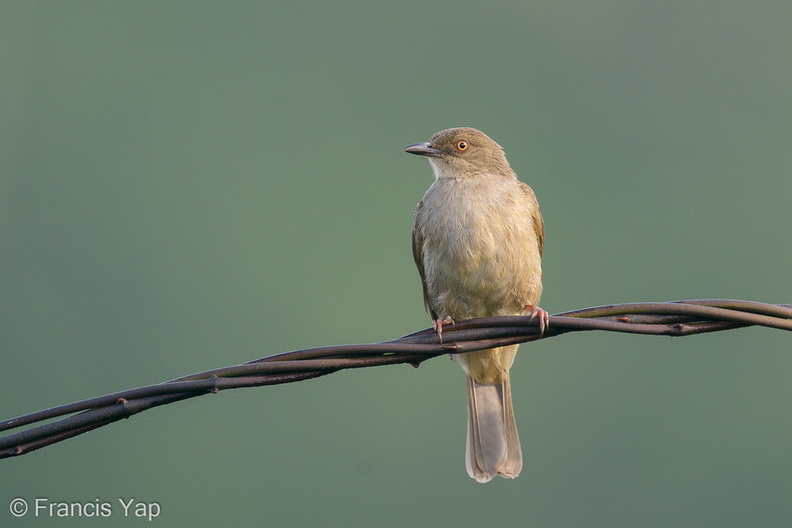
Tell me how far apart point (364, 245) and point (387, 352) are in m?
19.7

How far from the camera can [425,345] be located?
150 inches

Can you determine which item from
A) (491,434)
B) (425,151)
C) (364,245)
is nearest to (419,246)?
(425,151)

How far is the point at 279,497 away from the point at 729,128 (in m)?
18.2

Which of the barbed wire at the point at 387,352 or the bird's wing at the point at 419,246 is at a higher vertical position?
the bird's wing at the point at 419,246

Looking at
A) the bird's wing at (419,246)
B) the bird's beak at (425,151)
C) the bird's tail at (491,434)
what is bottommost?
the bird's tail at (491,434)

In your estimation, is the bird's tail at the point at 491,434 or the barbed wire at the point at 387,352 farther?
the bird's tail at the point at 491,434

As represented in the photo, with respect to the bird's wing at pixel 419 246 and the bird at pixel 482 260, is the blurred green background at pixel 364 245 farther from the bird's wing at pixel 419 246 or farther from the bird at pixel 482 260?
the bird's wing at pixel 419 246

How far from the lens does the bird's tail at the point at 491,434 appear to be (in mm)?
6242

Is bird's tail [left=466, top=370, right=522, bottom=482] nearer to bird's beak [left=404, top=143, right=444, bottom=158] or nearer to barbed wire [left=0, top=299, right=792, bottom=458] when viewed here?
bird's beak [left=404, top=143, right=444, bottom=158]

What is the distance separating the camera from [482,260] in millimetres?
5699

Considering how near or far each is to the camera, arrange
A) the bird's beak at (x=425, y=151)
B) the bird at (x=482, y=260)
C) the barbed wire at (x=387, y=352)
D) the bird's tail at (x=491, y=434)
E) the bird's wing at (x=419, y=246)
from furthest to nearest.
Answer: the bird's beak at (x=425, y=151) → the bird's tail at (x=491, y=434) → the bird's wing at (x=419, y=246) → the bird at (x=482, y=260) → the barbed wire at (x=387, y=352)

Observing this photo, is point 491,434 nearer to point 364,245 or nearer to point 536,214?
point 536,214

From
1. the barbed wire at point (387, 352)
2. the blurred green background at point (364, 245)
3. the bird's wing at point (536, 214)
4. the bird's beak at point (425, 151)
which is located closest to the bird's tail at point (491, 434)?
the bird's wing at point (536, 214)

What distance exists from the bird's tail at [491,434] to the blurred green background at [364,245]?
514 cm
